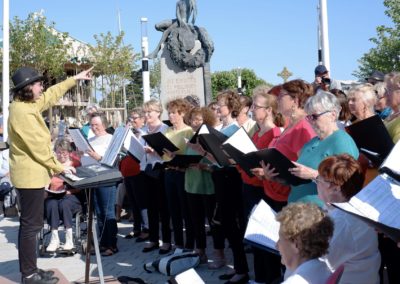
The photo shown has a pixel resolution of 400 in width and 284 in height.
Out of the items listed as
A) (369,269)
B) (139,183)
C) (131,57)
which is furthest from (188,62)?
(131,57)

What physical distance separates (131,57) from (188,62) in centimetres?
1832

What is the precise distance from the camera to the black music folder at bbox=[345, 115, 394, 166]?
3770 millimetres

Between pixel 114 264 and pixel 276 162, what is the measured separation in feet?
10.8

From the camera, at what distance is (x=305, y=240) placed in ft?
8.37

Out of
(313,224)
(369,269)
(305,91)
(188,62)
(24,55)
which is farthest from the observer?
(24,55)

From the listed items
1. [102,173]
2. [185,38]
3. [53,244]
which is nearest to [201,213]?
[102,173]

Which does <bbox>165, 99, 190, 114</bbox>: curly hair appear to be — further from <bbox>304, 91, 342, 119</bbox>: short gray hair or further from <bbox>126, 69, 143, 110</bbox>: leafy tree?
<bbox>126, 69, 143, 110</bbox>: leafy tree

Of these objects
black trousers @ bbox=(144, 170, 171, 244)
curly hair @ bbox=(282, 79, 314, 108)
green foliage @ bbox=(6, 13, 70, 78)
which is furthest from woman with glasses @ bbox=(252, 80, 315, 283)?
green foliage @ bbox=(6, 13, 70, 78)

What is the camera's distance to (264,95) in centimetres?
487

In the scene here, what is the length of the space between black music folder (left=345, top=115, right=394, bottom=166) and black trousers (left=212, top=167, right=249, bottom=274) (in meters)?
1.57

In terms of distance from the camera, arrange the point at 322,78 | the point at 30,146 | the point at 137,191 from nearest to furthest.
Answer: the point at 30,146, the point at 137,191, the point at 322,78

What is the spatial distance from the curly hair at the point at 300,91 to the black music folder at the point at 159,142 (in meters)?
1.70

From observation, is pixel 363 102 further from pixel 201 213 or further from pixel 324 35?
pixel 324 35

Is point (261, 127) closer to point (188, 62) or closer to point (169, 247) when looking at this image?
point (169, 247)
